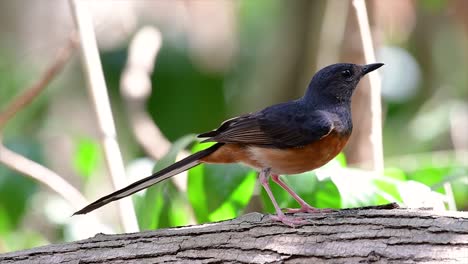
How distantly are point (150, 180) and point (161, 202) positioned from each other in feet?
1.36

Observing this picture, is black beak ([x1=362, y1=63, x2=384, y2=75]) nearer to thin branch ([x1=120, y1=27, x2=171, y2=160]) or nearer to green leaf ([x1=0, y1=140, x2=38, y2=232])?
thin branch ([x1=120, y1=27, x2=171, y2=160])

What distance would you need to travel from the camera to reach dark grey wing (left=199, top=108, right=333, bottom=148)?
4.34 m

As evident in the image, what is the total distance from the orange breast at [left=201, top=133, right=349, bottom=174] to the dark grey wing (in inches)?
1.4

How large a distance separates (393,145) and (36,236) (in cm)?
527

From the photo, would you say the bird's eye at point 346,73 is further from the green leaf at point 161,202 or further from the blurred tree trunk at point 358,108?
the blurred tree trunk at point 358,108

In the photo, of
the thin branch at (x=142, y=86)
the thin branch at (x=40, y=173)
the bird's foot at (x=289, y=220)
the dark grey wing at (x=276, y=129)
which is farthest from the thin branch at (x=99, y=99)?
the bird's foot at (x=289, y=220)

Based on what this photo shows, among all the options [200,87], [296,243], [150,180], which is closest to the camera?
[296,243]

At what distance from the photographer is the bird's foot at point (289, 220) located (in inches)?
144

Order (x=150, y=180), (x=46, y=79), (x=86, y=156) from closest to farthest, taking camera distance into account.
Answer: (x=150, y=180) → (x=46, y=79) → (x=86, y=156)

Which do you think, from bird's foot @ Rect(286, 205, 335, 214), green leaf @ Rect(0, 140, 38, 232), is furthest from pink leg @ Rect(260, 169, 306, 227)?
green leaf @ Rect(0, 140, 38, 232)

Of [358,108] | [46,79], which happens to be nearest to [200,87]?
[358,108]

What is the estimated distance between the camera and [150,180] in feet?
13.3

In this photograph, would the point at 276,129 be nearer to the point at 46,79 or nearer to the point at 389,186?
the point at 389,186

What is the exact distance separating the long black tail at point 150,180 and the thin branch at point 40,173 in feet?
2.59
